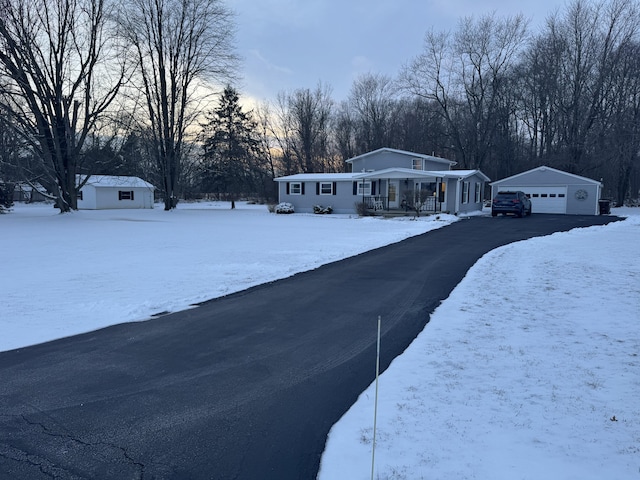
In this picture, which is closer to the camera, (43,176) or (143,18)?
(43,176)

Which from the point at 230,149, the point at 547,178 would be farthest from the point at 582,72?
the point at 230,149

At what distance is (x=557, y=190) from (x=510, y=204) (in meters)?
6.88

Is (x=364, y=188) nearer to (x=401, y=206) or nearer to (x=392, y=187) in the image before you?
(x=392, y=187)

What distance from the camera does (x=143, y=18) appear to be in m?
33.7

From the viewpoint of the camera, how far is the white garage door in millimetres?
30672

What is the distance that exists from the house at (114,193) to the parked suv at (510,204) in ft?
107

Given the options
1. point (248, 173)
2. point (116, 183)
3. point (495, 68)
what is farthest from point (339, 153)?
point (116, 183)

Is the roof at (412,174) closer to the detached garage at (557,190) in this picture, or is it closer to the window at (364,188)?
the window at (364,188)

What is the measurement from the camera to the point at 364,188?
101 feet

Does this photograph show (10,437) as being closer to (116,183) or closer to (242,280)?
(242,280)

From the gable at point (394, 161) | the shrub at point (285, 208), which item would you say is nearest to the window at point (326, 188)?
the shrub at point (285, 208)

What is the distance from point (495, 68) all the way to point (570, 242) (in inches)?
1373

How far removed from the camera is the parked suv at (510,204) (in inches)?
1047

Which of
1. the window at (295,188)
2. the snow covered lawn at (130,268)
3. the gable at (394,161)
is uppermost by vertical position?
the gable at (394,161)
